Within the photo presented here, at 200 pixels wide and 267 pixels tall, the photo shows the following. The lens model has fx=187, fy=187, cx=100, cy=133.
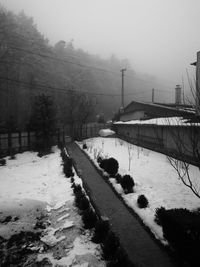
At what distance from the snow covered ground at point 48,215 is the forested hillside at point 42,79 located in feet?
41.3

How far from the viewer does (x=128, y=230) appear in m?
6.67

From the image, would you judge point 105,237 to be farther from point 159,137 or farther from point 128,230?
point 159,137

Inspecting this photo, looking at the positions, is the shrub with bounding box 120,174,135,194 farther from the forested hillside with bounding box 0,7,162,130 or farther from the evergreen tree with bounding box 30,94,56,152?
the forested hillside with bounding box 0,7,162,130

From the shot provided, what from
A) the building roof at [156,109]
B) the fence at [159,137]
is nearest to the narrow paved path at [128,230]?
the fence at [159,137]

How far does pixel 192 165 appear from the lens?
13.6 metres

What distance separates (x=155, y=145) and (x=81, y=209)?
12.7 metres

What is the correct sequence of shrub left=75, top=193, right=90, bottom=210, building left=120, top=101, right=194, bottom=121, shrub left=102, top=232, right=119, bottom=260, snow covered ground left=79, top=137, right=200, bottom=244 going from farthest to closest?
building left=120, top=101, right=194, bottom=121 < shrub left=75, top=193, right=90, bottom=210 < snow covered ground left=79, top=137, right=200, bottom=244 < shrub left=102, top=232, right=119, bottom=260

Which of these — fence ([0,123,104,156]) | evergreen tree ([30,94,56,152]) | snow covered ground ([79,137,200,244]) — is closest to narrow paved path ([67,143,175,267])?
snow covered ground ([79,137,200,244])

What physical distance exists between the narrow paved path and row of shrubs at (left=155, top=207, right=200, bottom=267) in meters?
0.64

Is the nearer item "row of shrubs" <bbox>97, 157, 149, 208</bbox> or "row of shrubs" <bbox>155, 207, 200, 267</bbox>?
"row of shrubs" <bbox>155, 207, 200, 267</bbox>

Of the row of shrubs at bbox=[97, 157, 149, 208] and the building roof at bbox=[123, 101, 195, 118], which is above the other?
the building roof at bbox=[123, 101, 195, 118]

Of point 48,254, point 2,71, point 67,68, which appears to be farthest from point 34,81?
point 48,254

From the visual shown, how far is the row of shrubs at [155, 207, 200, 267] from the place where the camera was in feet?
14.7

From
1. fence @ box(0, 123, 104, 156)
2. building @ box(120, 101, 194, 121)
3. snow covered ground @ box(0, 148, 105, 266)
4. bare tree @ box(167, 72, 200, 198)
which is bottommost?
snow covered ground @ box(0, 148, 105, 266)
